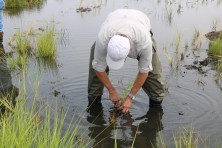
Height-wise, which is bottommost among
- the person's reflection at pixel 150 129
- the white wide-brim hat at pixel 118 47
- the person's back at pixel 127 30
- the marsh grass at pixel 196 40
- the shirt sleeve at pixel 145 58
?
the person's reflection at pixel 150 129

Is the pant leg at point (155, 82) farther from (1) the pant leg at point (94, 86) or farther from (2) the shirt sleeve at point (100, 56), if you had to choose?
(2) the shirt sleeve at point (100, 56)

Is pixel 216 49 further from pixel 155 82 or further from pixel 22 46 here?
pixel 22 46

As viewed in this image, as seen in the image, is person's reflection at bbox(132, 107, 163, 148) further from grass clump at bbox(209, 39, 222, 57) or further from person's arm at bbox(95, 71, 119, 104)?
grass clump at bbox(209, 39, 222, 57)

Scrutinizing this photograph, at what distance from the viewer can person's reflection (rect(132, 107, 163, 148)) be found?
14.1ft

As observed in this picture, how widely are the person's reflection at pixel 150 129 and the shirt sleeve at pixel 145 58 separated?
897 mm

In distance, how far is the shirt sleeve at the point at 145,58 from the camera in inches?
153

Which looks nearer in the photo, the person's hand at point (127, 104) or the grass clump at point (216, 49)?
the person's hand at point (127, 104)

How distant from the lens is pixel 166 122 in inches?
190

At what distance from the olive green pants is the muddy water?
0.71 feet

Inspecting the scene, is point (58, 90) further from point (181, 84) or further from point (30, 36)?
point (30, 36)

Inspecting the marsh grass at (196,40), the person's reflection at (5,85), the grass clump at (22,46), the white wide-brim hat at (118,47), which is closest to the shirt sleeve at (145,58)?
the white wide-brim hat at (118,47)

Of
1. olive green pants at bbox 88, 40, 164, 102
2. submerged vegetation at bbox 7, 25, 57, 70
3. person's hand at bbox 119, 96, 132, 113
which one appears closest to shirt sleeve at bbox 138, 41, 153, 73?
person's hand at bbox 119, 96, 132, 113

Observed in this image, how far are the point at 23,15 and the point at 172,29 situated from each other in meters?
5.12

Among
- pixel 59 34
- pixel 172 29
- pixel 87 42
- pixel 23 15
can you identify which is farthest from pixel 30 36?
pixel 172 29
